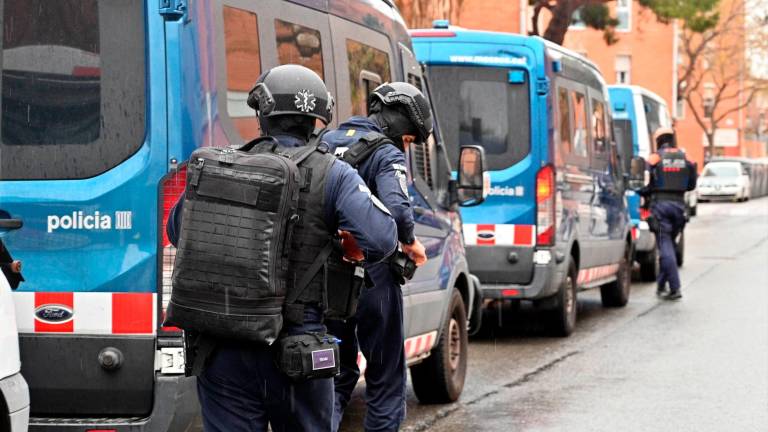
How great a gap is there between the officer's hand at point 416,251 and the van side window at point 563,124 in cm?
608

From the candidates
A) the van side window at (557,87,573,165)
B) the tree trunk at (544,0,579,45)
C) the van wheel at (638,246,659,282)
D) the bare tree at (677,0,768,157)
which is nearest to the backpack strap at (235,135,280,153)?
the van side window at (557,87,573,165)

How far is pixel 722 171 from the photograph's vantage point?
4816 centimetres

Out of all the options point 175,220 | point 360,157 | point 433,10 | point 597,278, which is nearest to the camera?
point 175,220

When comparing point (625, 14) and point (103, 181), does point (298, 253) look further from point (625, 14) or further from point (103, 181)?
point (625, 14)

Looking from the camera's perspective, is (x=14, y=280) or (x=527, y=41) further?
(x=527, y=41)

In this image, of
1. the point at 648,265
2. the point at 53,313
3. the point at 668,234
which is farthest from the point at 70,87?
the point at 648,265

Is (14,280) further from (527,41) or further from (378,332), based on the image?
(527,41)

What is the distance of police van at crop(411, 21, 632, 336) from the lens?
35.7ft

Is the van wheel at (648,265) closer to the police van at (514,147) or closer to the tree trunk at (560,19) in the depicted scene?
the police van at (514,147)

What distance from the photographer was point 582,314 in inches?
543

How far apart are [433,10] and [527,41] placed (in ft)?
36.6

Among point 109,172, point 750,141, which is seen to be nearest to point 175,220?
point 109,172

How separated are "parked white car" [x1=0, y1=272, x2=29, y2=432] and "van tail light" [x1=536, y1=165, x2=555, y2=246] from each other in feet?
22.4

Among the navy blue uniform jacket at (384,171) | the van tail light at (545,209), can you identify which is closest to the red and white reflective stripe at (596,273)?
the van tail light at (545,209)
